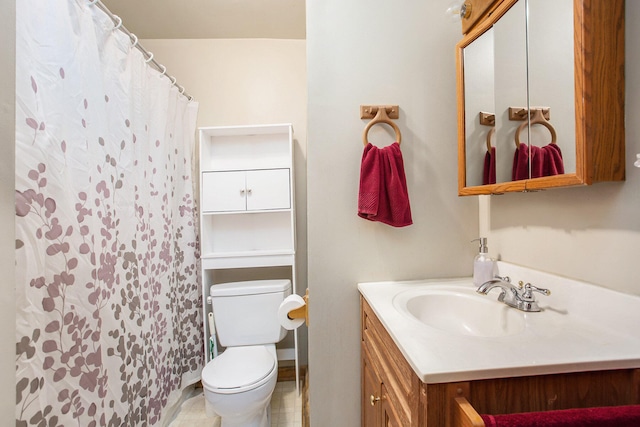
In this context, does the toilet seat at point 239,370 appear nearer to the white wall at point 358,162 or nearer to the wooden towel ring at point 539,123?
the white wall at point 358,162

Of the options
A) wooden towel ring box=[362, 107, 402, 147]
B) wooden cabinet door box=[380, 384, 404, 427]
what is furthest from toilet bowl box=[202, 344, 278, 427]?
wooden towel ring box=[362, 107, 402, 147]

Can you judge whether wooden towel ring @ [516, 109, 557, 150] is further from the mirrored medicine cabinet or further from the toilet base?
the toilet base

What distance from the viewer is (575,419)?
42 cm

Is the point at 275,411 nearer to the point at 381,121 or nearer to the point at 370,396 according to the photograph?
the point at 370,396

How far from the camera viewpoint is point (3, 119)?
0.50 m

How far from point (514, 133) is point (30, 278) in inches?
63.4

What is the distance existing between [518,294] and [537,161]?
1.33 ft

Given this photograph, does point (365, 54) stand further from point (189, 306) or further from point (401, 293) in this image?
point (189, 306)

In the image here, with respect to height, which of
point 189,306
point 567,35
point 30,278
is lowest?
point 189,306


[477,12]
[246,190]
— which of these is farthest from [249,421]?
[477,12]

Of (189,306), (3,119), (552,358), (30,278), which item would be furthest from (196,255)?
(552,358)

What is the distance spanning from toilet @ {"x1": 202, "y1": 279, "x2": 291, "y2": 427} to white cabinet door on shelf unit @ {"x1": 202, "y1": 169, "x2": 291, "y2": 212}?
55 cm

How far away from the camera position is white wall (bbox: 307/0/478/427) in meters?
1.13

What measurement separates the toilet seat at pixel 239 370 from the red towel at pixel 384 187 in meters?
1.02
